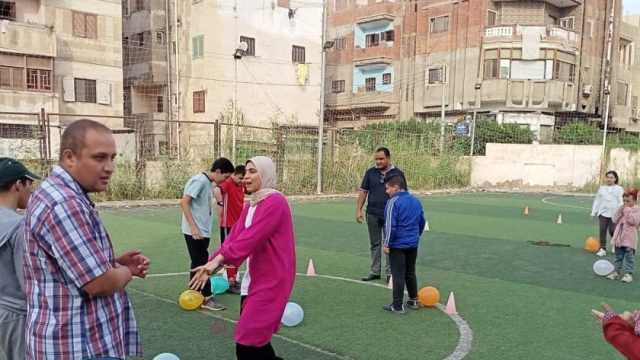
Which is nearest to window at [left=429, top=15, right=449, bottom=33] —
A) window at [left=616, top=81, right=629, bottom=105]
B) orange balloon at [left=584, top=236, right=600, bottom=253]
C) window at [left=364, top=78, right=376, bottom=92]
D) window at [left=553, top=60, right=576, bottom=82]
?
window at [left=364, top=78, right=376, bottom=92]

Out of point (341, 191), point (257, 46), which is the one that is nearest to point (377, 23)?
point (257, 46)

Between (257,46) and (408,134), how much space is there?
15.2 meters

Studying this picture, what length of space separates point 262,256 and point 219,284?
347cm

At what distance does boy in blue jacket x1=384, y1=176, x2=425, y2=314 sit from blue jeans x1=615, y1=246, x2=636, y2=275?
12.9 ft

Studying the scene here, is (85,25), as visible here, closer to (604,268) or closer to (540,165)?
(540,165)

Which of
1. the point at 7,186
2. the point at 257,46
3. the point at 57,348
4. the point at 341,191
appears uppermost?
the point at 257,46

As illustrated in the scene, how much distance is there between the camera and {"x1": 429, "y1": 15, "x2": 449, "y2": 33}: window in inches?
1577

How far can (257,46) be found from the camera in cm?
3603

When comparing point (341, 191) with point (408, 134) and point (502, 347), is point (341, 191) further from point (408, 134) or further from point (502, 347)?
point (502, 347)

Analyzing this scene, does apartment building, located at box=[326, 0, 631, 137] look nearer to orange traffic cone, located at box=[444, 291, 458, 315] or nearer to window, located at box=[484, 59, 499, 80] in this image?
window, located at box=[484, 59, 499, 80]

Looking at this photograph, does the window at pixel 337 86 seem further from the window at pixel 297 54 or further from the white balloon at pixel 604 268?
the white balloon at pixel 604 268

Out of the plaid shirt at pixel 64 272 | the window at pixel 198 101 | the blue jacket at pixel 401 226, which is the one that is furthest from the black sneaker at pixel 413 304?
the window at pixel 198 101

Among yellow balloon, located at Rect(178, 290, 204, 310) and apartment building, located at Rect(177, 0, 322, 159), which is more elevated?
apartment building, located at Rect(177, 0, 322, 159)

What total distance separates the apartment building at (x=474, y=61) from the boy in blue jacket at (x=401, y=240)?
31.8 metres
